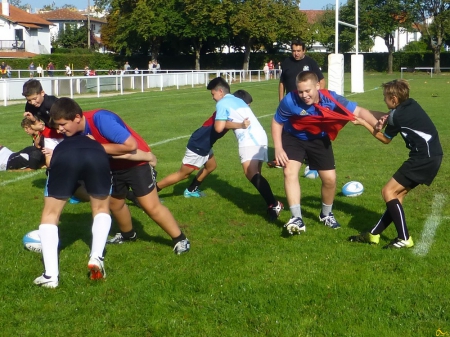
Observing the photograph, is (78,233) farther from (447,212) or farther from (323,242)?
(447,212)

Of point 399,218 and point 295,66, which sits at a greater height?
point 295,66

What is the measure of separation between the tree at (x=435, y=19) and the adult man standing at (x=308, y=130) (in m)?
66.6

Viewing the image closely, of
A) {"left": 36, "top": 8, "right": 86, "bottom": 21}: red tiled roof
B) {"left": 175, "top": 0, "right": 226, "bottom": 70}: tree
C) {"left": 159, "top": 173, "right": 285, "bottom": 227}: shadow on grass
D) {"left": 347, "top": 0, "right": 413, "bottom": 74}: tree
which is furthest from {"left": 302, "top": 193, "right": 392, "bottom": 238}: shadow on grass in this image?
{"left": 36, "top": 8, "right": 86, "bottom": 21}: red tiled roof

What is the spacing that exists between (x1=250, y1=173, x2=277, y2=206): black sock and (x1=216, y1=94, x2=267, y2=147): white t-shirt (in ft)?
1.54

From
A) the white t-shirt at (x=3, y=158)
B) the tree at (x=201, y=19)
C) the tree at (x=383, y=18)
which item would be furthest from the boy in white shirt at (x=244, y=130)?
the tree at (x=383, y=18)

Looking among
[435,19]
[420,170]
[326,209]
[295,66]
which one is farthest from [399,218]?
[435,19]

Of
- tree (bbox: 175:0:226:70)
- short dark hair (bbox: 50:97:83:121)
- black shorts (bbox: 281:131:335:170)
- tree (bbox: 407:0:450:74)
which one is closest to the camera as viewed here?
short dark hair (bbox: 50:97:83:121)

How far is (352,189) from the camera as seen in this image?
9039mm

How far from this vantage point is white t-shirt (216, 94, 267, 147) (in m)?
8.28

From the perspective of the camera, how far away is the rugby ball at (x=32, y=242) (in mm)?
6555

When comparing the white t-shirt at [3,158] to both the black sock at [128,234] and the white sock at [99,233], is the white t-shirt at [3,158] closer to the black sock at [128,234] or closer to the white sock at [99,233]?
the black sock at [128,234]

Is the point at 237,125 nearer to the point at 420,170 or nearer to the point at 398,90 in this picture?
the point at 398,90

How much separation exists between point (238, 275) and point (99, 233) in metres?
1.23

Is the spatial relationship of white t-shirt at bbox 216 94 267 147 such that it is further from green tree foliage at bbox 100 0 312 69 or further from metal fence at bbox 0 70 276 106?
green tree foliage at bbox 100 0 312 69
